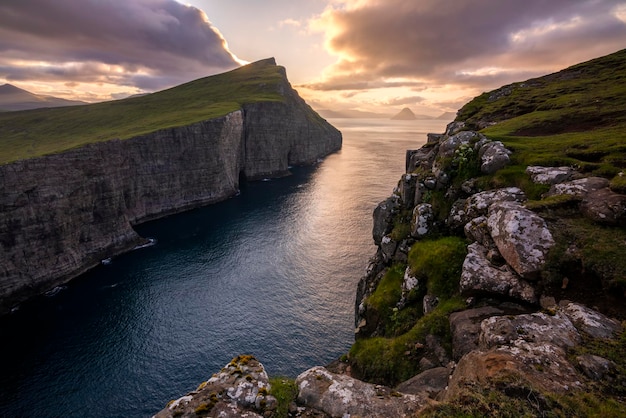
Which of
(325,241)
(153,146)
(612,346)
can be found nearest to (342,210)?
(325,241)

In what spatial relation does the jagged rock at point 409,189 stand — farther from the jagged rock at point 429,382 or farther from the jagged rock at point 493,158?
the jagged rock at point 429,382

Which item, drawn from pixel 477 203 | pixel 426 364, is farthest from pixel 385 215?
pixel 426 364

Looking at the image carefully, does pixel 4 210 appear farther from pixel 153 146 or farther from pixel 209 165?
pixel 209 165

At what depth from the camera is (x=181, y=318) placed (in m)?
51.9

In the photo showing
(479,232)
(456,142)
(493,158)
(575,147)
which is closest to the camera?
(479,232)

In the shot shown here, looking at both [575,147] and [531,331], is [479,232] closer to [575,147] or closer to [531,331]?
[531,331]

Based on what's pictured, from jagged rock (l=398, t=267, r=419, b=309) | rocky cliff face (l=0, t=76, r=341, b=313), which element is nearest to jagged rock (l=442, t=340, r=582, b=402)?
jagged rock (l=398, t=267, r=419, b=309)

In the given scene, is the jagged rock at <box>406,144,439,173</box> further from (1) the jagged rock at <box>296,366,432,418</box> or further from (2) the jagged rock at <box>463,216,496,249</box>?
(1) the jagged rock at <box>296,366,432,418</box>

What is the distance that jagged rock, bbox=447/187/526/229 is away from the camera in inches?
869

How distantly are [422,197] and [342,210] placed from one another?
239 feet

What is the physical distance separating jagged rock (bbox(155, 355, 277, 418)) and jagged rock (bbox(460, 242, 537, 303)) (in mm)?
12651

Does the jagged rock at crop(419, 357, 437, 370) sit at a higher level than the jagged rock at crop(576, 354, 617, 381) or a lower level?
lower

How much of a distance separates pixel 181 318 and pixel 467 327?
48.4 m

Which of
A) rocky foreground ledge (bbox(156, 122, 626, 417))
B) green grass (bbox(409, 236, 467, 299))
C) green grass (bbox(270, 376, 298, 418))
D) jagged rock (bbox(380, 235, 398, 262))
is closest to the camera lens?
rocky foreground ledge (bbox(156, 122, 626, 417))
